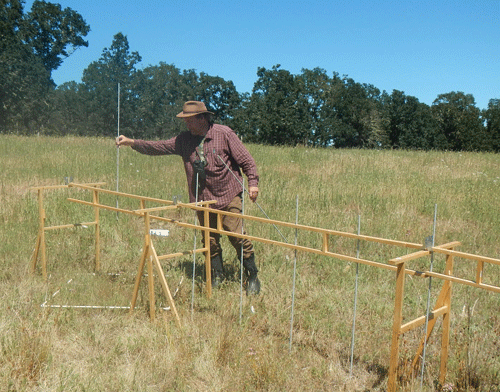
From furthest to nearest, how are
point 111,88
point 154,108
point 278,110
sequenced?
1. point 278,110
2. point 154,108
3. point 111,88

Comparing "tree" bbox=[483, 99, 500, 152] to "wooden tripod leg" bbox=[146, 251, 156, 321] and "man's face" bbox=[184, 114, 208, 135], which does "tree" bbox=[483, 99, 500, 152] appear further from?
"wooden tripod leg" bbox=[146, 251, 156, 321]

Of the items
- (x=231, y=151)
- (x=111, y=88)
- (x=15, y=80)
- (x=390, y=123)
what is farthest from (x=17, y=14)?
(x=231, y=151)

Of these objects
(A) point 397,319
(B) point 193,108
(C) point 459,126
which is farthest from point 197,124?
(C) point 459,126

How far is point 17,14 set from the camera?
4609 centimetres

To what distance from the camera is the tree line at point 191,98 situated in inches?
1544

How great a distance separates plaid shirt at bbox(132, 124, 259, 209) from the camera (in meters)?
5.61

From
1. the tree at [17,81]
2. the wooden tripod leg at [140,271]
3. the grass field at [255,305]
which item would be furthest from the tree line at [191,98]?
the wooden tripod leg at [140,271]

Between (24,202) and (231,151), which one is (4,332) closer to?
(231,151)

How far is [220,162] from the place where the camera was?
561cm

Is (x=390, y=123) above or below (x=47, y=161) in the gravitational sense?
above

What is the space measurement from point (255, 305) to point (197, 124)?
200cm

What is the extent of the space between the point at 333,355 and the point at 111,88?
32902 mm

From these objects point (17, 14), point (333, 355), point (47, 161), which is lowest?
point (333, 355)

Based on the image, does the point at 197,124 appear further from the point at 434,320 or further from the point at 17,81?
the point at 17,81
